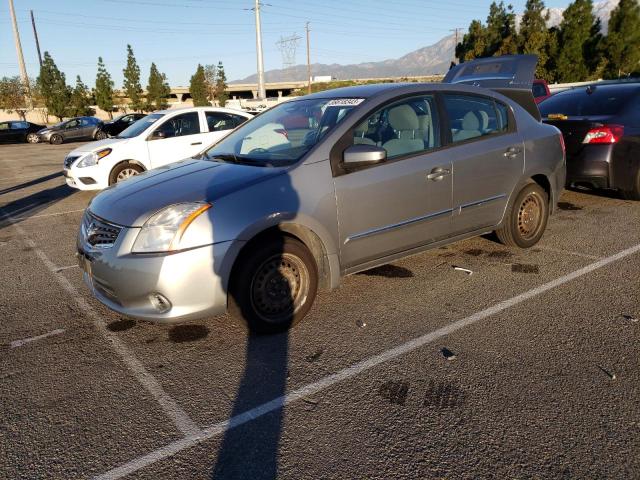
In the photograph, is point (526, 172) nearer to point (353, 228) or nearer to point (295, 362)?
point (353, 228)

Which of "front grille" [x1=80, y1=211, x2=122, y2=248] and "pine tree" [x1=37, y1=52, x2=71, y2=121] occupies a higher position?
"pine tree" [x1=37, y1=52, x2=71, y2=121]

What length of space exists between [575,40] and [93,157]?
3368 cm

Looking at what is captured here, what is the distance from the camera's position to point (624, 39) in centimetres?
3162

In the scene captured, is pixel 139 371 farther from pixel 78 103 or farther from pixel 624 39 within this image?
pixel 78 103

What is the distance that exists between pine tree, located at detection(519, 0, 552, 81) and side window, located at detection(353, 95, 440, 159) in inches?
1355

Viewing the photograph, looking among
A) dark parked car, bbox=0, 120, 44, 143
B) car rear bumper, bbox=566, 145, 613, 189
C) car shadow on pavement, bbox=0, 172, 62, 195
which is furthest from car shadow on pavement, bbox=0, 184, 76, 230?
dark parked car, bbox=0, 120, 44, 143

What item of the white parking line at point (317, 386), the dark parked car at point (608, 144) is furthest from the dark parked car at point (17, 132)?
the white parking line at point (317, 386)

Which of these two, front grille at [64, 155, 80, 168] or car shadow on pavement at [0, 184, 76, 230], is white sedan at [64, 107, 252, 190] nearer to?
front grille at [64, 155, 80, 168]

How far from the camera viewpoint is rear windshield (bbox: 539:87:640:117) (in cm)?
691

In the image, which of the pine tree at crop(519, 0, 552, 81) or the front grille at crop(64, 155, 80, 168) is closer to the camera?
the front grille at crop(64, 155, 80, 168)

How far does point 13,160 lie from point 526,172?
19250mm

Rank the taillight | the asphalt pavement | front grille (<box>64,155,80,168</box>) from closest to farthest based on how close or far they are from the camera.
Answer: the asphalt pavement < the taillight < front grille (<box>64,155,80,168</box>)

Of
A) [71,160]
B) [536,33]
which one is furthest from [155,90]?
[71,160]

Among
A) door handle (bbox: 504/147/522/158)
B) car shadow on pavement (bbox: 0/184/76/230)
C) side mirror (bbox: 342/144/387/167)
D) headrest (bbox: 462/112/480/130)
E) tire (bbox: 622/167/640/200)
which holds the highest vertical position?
headrest (bbox: 462/112/480/130)
